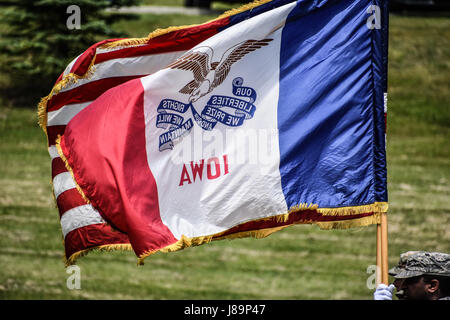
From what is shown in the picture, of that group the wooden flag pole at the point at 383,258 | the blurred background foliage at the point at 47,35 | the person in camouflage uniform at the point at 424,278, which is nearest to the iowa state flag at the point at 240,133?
the wooden flag pole at the point at 383,258

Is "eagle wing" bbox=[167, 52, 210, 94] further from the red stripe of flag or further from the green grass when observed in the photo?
the green grass

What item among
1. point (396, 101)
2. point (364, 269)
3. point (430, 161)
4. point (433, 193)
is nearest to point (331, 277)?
point (364, 269)

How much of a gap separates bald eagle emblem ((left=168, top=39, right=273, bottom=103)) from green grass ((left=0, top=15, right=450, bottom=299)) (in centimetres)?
528

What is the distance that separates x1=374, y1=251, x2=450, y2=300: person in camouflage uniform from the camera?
4.66 metres

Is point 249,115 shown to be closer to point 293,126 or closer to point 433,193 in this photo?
point 293,126

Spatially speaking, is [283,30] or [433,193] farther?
[433,193]

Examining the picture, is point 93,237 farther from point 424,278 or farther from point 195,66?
point 424,278

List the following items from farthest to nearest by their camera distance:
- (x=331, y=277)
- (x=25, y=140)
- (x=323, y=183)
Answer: (x=25, y=140)
(x=331, y=277)
(x=323, y=183)

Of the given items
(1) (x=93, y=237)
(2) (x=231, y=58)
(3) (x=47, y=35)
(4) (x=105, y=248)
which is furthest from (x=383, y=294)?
(3) (x=47, y=35)

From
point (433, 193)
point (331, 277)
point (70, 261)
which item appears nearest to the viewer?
point (70, 261)

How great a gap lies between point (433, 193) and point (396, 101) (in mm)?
5038

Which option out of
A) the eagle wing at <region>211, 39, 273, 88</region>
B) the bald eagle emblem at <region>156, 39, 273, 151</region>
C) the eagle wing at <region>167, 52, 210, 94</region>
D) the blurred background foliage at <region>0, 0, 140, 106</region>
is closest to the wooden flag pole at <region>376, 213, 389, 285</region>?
the bald eagle emblem at <region>156, 39, 273, 151</region>

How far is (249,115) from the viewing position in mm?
5488

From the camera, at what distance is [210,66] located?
18.2 feet
